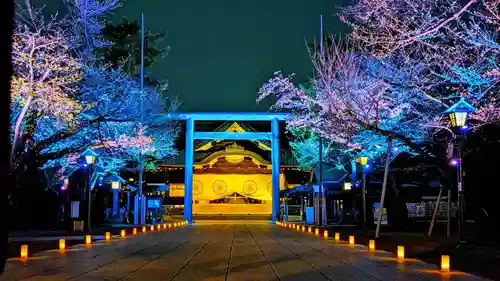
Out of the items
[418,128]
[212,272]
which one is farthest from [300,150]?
[212,272]

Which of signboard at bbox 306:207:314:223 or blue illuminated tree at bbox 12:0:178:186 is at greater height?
blue illuminated tree at bbox 12:0:178:186

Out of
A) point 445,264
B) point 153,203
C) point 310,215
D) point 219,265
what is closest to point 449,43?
point 445,264

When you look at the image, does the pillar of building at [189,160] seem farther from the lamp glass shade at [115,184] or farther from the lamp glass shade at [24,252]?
the lamp glass shade at [24,252]

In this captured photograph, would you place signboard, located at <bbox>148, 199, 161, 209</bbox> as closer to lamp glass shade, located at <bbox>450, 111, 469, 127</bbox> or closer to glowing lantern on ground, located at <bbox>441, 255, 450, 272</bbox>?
lamp glass shade, located at <bbox>450, 111, 469, 127</bbox>

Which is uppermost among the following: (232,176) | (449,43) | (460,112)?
(449,43)

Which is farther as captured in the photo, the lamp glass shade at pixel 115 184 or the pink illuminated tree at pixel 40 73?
the lamp glass shade at pixel 115 184

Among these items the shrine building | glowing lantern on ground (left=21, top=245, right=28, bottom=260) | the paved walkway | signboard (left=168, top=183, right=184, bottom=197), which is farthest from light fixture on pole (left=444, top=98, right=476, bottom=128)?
signboard (left=168, top=183, right=184, bottom=197)

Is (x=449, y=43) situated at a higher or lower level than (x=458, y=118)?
higher

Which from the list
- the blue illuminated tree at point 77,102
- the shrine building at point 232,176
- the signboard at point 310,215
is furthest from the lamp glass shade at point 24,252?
the shrine building at point 232,176

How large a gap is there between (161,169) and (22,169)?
36290 millimetres

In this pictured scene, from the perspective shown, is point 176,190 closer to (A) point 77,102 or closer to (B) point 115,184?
(B) point 115,184

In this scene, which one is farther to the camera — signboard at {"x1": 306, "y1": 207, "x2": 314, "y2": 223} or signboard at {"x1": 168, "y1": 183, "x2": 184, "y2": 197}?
signboard at {"x1": 168, "y1": 183, "x2": 184, "y2": 197}

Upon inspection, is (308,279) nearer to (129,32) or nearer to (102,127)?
(102,127)

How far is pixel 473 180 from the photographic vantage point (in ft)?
63.4
